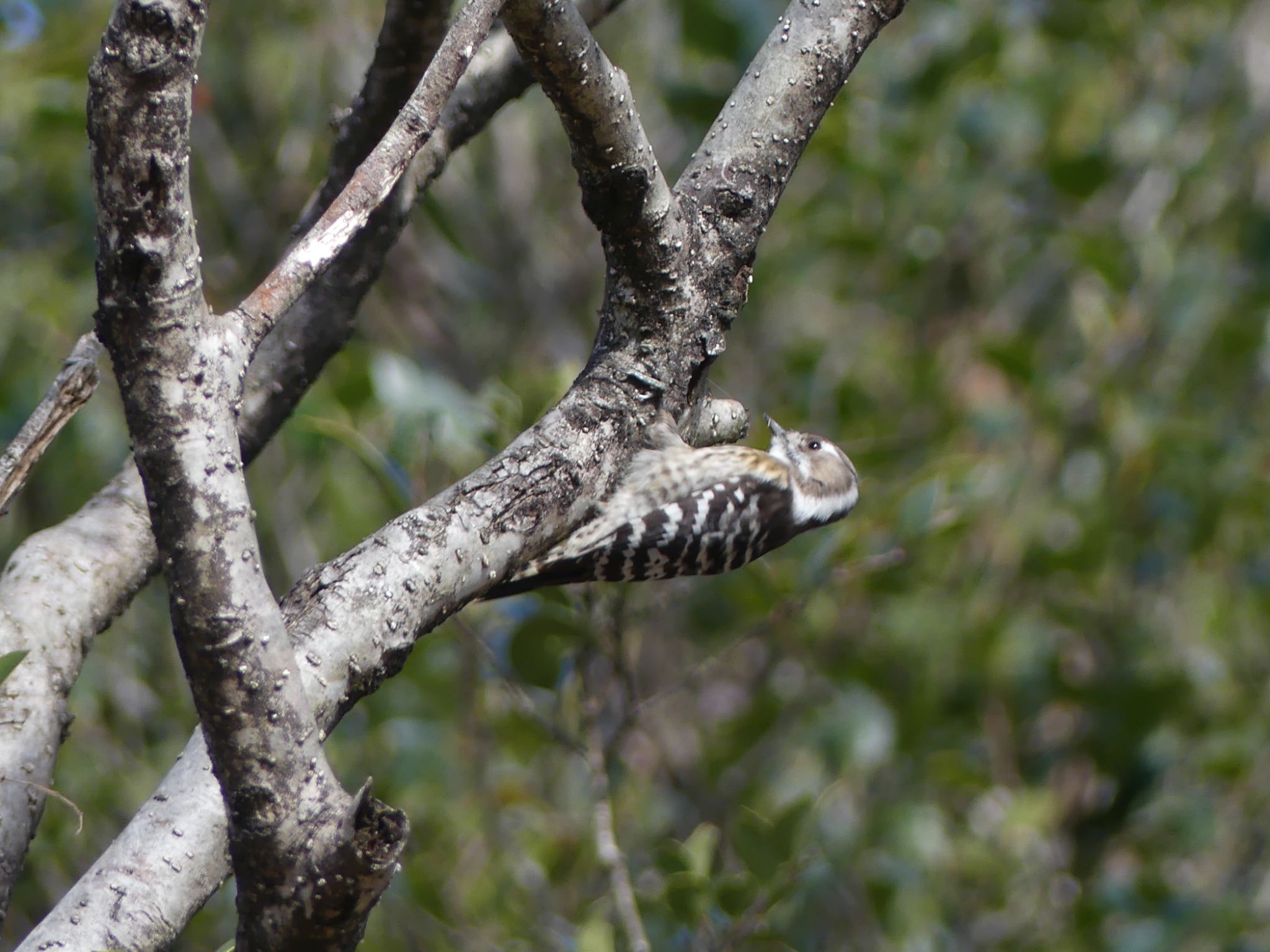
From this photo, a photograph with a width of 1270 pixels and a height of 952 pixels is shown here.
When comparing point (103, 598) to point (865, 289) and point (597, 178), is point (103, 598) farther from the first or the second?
point (865, 289)

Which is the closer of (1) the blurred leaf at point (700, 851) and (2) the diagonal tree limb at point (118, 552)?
(2) the diagonal tree limb at point (118, 552)

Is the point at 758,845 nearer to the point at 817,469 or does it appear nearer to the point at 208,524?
the point at 817,469

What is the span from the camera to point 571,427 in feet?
6.54

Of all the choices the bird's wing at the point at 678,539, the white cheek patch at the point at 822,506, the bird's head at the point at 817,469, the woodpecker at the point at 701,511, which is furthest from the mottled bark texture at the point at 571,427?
the bird's head at the point at 817,469

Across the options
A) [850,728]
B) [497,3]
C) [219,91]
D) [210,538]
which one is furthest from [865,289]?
[210,538]

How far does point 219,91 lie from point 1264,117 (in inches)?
189

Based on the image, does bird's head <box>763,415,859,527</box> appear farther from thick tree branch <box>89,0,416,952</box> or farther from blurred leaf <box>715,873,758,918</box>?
thick tree branch <box>89,0,416,952</box>

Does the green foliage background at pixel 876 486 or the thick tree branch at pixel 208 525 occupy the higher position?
the green foliage background at pixel 876 486

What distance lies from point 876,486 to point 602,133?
10.5 ft

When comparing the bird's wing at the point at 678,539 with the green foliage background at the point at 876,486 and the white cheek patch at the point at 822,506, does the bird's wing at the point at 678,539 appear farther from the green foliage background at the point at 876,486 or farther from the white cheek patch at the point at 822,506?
the green foliage background at the point at 876,486

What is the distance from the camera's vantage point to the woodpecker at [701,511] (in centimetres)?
307

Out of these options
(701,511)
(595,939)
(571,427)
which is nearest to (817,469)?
(701,511)

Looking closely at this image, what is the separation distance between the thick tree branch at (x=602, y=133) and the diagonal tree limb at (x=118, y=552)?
0.74 metres

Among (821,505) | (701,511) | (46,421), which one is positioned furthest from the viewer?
(821,505)
